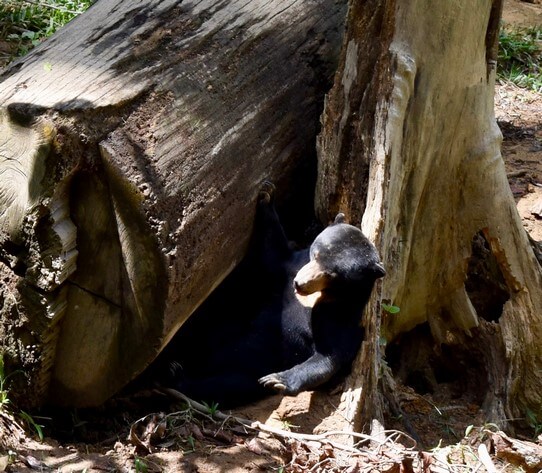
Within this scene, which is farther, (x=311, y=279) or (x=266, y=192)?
(x=266, y=192)

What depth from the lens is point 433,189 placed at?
191 inches

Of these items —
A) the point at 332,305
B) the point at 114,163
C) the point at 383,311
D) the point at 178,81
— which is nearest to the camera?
the point at 114,163

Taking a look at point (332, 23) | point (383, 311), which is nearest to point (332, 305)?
point (383, 311)

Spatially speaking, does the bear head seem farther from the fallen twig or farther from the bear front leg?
the fallen twig

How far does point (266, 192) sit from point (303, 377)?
1031 millimetres

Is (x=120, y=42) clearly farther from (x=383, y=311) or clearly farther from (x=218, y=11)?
(x=383, y=311)

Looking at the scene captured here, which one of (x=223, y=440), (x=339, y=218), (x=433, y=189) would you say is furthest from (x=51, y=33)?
(x=223, y=440)

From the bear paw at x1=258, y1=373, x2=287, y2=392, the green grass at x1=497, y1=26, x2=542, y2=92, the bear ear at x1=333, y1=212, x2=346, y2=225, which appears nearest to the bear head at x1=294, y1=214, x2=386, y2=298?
the bear ear at x1=333, y1=212, x2=346, y2=225

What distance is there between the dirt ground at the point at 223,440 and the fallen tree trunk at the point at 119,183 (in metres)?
0.25

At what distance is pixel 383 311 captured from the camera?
16.3ft

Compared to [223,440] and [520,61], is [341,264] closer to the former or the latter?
[223,440]

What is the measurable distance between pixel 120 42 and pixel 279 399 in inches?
82.7

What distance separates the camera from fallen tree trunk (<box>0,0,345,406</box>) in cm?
370

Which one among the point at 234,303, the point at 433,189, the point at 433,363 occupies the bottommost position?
the point at 433,363
